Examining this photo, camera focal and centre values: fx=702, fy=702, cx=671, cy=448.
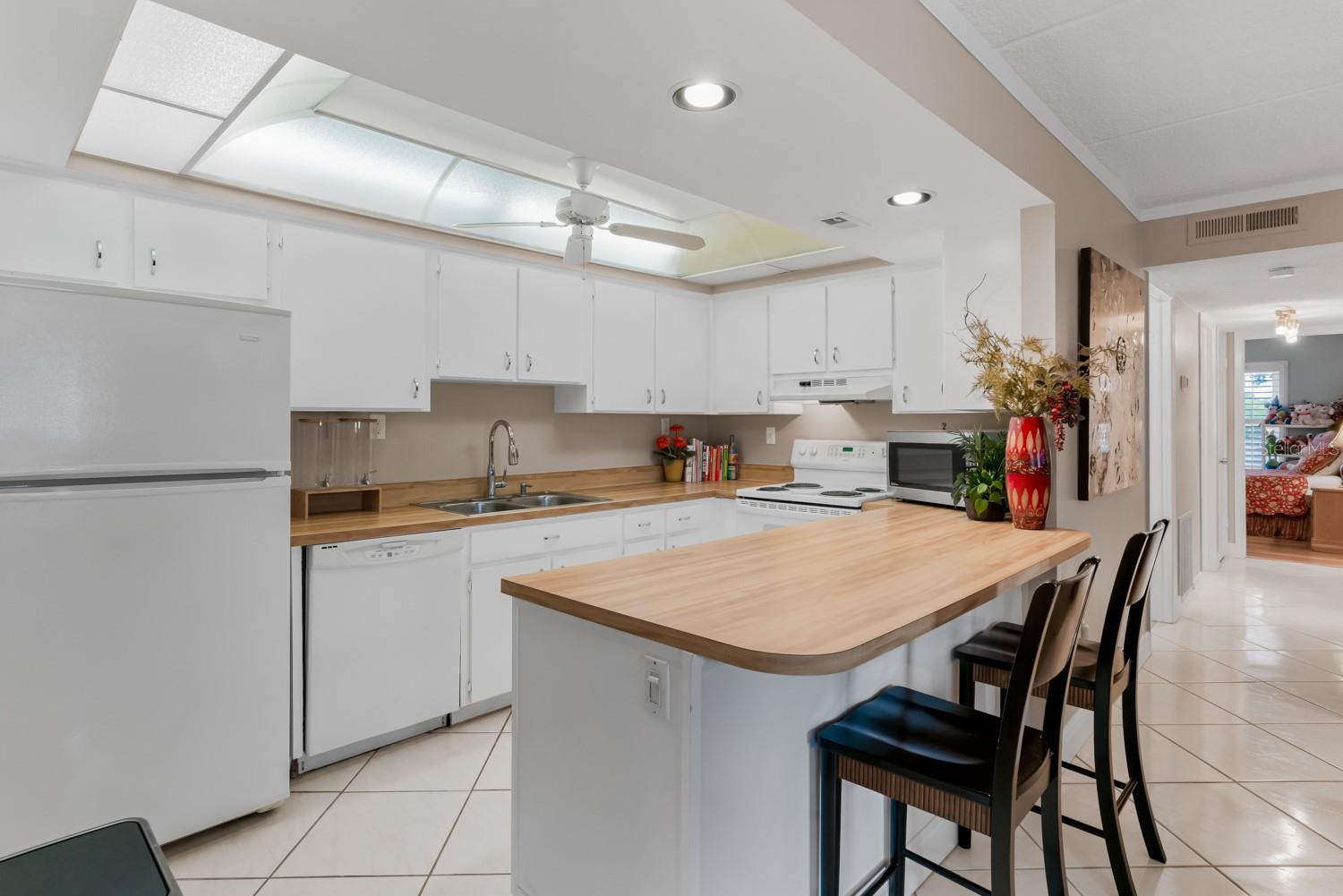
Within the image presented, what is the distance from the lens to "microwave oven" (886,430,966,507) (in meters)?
3.08

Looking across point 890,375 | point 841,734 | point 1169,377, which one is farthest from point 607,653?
point 1169,377

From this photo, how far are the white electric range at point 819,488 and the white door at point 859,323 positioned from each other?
22.1 inches

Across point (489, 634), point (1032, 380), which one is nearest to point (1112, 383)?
point (1032, 380)

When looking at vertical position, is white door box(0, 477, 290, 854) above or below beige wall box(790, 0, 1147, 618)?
below

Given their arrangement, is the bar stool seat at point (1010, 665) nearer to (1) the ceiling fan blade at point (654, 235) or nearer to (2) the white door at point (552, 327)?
(1) the ceiling fan blade at point (654, 235)

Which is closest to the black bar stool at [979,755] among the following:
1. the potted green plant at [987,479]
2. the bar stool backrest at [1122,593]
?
the bar stool backrest at [1122,593]

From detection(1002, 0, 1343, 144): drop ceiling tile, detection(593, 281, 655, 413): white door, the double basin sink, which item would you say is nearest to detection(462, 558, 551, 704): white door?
the double basin sink

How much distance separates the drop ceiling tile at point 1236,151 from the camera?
261 cm

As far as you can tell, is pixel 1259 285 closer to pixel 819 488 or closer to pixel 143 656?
pixel 819 488

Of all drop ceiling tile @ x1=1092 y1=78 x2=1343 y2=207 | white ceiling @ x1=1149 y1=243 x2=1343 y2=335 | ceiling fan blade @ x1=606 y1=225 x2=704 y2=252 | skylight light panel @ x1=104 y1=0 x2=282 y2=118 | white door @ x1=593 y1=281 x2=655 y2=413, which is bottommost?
white door @ x1=593 y1=281 x2=655 y2=413

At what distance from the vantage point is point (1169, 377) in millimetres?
4371

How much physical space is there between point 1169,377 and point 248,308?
494 cm

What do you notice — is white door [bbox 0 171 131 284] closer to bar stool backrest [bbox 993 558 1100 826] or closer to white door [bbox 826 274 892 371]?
bar stool backrest [bbox 993 558 1100 826]

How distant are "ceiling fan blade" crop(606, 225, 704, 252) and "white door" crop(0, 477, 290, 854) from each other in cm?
162
